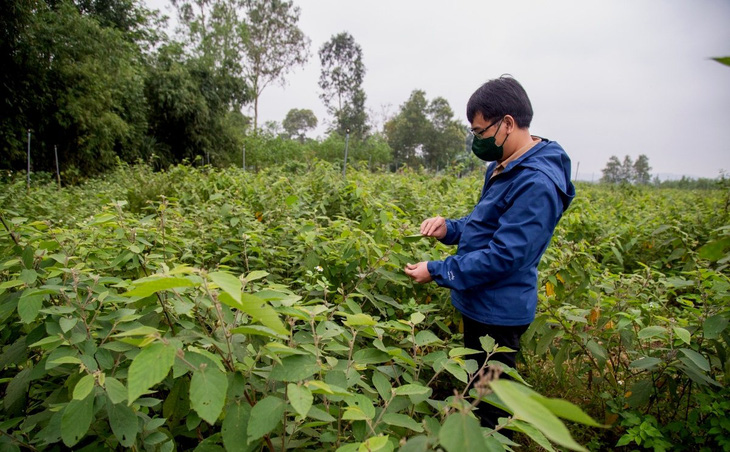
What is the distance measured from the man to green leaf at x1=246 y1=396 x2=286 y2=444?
2.97ft

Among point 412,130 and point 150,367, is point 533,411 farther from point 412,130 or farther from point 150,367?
point 412,130

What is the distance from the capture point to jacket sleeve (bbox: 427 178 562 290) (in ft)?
4.30

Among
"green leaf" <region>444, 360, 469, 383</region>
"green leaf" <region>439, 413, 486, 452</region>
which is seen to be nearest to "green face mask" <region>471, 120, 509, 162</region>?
"green leaf" <region>444, 360, 469, 383</region>

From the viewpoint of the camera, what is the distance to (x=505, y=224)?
1335 millimetres

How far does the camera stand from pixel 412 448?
59 centimetres

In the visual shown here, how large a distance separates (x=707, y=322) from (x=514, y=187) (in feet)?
3.04

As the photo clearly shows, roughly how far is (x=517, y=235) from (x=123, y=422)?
4.03ft

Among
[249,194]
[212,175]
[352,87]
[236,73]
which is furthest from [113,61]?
[352,87]

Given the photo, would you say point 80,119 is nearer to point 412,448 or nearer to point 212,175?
point 212,175

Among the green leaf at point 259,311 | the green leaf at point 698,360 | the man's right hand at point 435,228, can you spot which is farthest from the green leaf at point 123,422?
the green leaf at point 698,360

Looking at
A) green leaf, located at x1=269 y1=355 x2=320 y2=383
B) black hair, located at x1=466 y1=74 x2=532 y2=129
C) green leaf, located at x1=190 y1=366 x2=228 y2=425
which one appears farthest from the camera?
black hair, located at x1=466 y1=74 x2=532 y2=129

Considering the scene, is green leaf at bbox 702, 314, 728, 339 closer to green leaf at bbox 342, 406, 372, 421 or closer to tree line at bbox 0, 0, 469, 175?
green leaf at bbox 342, 406, 372, 421

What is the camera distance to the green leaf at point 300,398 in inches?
24.0

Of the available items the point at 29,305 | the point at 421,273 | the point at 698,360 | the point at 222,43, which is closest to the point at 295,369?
the point at 29,305
